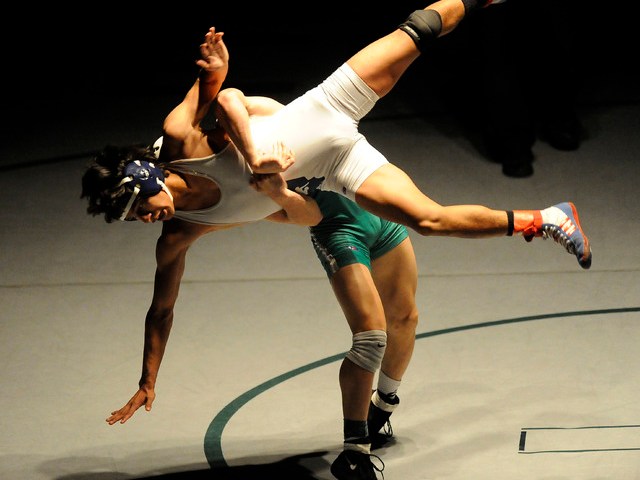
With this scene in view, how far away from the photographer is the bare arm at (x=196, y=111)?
137 inches

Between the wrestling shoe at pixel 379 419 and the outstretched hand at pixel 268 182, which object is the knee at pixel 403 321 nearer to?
the wrestling shoe at pixel 379 419

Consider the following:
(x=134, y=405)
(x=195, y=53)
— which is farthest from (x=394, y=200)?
(x=195, y=53)

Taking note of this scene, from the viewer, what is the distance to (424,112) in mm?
7332

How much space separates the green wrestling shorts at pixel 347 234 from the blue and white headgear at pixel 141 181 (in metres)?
0.58

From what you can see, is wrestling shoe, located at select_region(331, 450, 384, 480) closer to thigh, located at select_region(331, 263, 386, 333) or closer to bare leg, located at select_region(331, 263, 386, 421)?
bare leg, located at select_region(331, 263, 386, 421)

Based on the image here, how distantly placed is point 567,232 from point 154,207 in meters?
1.24

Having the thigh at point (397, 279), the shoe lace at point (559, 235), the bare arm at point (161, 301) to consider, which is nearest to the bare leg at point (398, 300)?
the thigh at point (397, 279)

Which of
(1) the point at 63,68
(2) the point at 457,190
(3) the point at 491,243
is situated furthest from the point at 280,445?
(1) the point at 63,68

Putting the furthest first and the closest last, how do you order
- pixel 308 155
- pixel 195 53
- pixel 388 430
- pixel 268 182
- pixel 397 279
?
pixel 195 53
pixel 388 430
pixel 397 279
pixel 308 155
pixel 268 182

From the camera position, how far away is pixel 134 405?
3.67m

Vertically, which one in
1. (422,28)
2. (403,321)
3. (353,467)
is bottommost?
(353,467)

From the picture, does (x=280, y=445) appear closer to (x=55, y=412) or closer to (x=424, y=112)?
(x=55, y=412)

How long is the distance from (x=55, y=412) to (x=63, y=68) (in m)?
4.83

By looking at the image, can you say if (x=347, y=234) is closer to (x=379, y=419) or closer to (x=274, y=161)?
(x=274, y=161)
